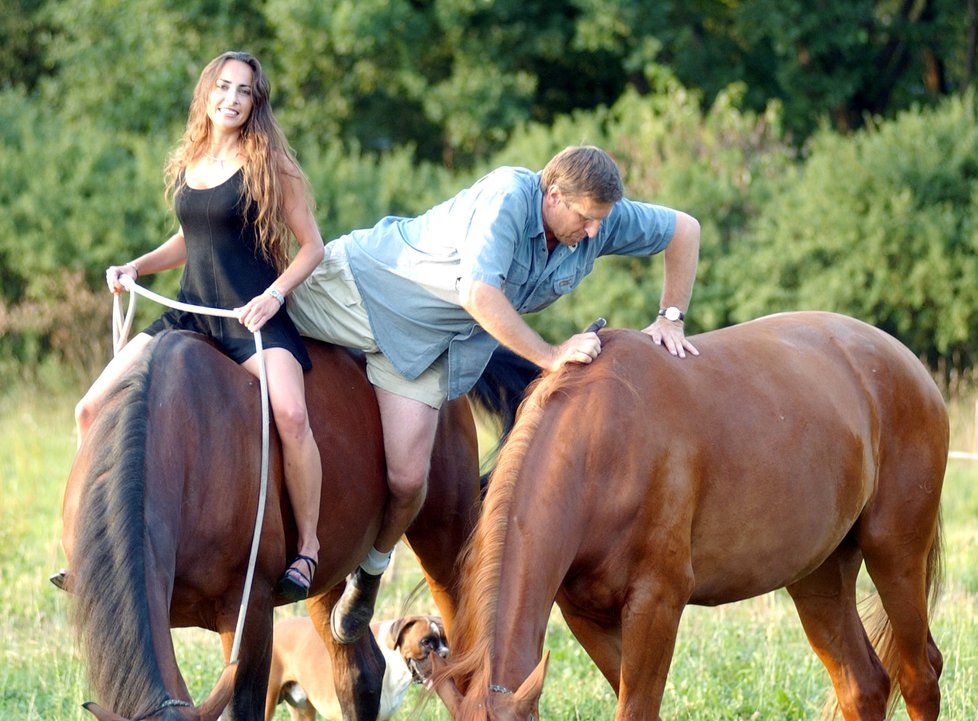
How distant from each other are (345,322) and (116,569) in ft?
4.60

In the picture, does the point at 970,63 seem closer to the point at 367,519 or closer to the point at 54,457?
the point at 54,457

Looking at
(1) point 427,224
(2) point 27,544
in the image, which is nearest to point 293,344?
(1) point 427,224

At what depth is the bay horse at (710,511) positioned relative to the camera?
3.59 m

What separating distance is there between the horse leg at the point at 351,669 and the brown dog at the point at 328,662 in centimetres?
14

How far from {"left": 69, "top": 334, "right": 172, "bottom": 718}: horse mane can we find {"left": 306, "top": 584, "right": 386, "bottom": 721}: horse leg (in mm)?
1704

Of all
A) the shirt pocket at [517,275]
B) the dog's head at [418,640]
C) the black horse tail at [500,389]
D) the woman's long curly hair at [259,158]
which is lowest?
the dog's head at [418,640]

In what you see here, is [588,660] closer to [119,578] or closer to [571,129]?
[119,578]

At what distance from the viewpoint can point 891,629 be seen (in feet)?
16.6

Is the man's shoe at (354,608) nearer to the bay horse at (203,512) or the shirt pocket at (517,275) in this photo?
the bay horse at (203,512)

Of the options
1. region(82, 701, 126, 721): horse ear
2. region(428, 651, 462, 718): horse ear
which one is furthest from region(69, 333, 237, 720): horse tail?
region(428, 651, 462, 718): horse ear

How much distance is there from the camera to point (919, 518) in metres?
4.81

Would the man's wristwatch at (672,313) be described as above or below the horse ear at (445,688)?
above

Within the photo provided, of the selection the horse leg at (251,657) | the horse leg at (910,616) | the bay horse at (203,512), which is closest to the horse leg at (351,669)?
the bay horse at (203,512)

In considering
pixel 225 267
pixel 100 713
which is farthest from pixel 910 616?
pixel 100 713
